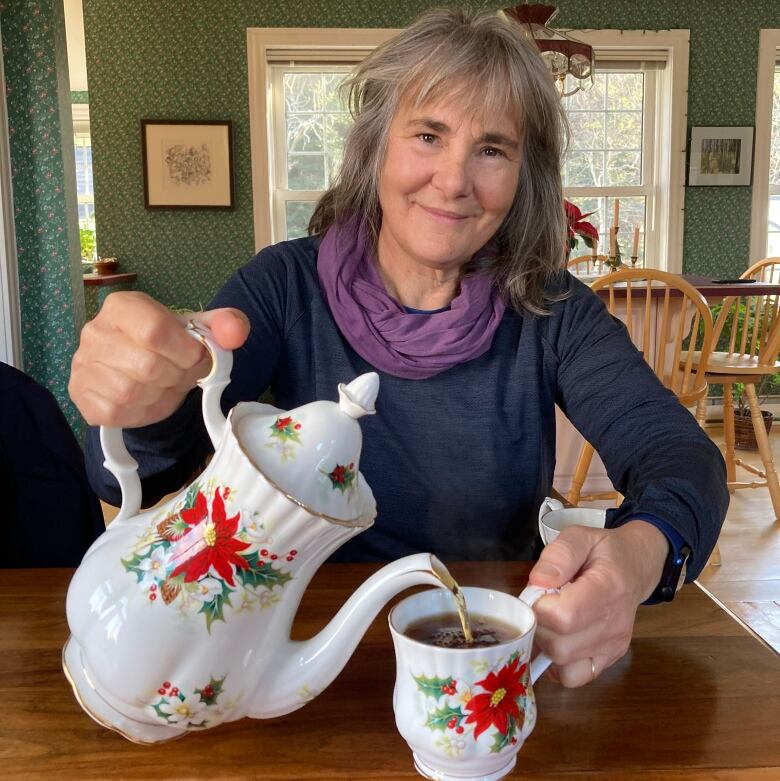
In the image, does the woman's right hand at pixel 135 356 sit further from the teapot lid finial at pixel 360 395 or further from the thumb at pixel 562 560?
the thumb at pixel 562 560

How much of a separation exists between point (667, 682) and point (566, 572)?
0.17 meters

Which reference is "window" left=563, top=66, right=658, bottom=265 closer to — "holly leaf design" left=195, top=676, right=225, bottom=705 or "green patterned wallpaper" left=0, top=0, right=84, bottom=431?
"green patterned wallpaper" left=0, top=0, right=84, bottom=431

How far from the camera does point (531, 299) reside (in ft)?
4.08

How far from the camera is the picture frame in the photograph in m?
4.85

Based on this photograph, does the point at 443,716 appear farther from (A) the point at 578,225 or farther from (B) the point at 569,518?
(A) the point at 578,225

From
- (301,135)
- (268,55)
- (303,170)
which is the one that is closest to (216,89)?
(268,55)

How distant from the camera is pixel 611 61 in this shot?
15.8ft

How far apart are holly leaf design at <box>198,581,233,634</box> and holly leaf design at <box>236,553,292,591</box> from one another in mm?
13

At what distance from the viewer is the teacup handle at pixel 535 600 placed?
2.05 feet

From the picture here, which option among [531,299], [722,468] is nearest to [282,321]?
[531,299]

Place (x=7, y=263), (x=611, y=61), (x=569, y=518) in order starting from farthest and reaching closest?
1. (x=611, y=61)
2. (x=7, y=263)
3. (x=569, y=518)

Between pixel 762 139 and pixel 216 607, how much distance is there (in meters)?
5.16

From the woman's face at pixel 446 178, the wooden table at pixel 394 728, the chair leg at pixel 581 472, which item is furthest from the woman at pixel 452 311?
the chair leg at pixel 581 472

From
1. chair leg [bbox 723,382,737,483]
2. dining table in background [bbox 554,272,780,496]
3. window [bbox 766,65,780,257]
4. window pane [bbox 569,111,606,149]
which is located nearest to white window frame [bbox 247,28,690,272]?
window pane [bbox 569,111,606,149]
